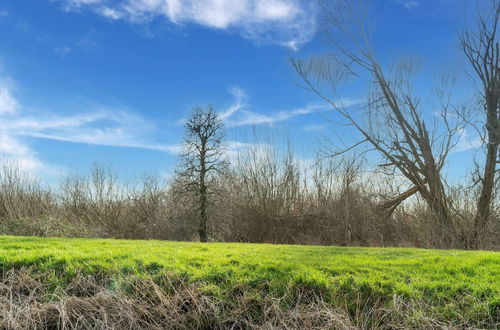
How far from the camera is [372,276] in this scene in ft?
16.0

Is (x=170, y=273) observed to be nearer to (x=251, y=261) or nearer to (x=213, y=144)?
(x=251, y=261)

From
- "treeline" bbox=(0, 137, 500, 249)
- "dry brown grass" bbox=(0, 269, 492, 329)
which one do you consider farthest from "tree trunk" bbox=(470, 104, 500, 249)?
"dry brown grass" bbox=(0, 269, 492, 329)

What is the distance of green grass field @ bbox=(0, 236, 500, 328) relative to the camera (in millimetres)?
4328

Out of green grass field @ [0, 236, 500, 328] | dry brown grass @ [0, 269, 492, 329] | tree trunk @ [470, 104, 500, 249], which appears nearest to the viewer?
dry brown grass @ [0, 269, 492, 329]

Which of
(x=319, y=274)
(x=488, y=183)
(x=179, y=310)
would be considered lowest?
(x=179, y=310)

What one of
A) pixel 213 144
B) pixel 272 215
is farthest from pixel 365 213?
pixel 213 144

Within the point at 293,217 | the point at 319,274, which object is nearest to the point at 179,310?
the point at 319,274

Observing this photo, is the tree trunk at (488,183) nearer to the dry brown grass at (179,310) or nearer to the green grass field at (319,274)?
the green grass field at (319,274)

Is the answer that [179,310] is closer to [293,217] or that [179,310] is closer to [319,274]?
[319,274]

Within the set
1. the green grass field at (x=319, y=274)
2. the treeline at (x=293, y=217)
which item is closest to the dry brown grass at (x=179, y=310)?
the green grass field at (x=319, y=274)

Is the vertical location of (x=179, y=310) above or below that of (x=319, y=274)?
below

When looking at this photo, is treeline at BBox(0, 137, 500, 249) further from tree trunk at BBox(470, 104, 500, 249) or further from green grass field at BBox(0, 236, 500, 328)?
green grass field at BBox(0, 236, 500, 328)

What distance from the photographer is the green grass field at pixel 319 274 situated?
4328 millimetres

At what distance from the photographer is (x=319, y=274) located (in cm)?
488
